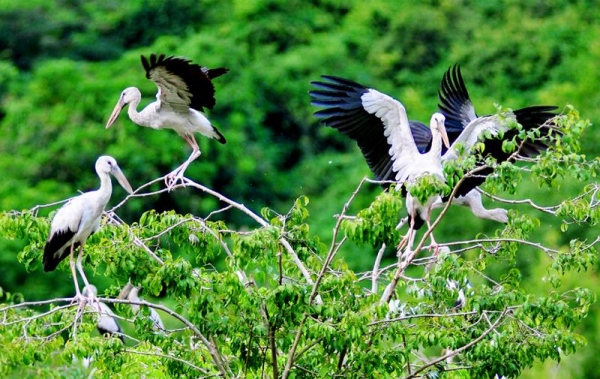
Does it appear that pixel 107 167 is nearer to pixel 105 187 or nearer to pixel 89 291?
pixel 105 187

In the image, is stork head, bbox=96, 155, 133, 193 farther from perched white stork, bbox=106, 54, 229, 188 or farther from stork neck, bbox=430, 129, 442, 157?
stork neck, bbox=430, 129, 442, 157

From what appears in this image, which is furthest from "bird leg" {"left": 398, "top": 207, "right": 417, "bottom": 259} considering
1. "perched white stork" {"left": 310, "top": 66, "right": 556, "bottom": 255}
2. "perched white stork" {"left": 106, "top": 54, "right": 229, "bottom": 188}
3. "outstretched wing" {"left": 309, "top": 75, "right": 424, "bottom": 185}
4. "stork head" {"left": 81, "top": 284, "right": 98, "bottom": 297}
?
"stork head" {"left": 81, "top": 284, "right": 98, "bottom": 297}

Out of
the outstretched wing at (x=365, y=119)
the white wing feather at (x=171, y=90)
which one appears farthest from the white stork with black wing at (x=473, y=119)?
the white wing feather at (x=171, y=90)

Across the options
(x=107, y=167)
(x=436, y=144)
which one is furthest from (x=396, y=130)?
(x=107, y=167)

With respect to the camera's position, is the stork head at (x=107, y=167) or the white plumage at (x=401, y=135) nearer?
the stork head at (x=107, y=167)

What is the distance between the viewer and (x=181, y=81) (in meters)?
11.0

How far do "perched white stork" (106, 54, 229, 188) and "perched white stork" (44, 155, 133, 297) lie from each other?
2.60 feet

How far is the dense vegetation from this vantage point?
8500mm

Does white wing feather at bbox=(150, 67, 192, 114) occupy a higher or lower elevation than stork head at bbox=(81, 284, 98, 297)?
higher

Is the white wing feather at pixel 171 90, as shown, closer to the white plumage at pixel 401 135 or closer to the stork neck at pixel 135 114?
the stork neck at pixel 135 114

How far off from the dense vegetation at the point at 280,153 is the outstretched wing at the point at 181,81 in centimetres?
157

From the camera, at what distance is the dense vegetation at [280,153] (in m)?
8.50

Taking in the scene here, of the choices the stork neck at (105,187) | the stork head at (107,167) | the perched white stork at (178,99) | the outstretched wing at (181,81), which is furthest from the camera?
the perched white stork at (178,99)

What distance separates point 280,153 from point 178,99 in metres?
23.7
